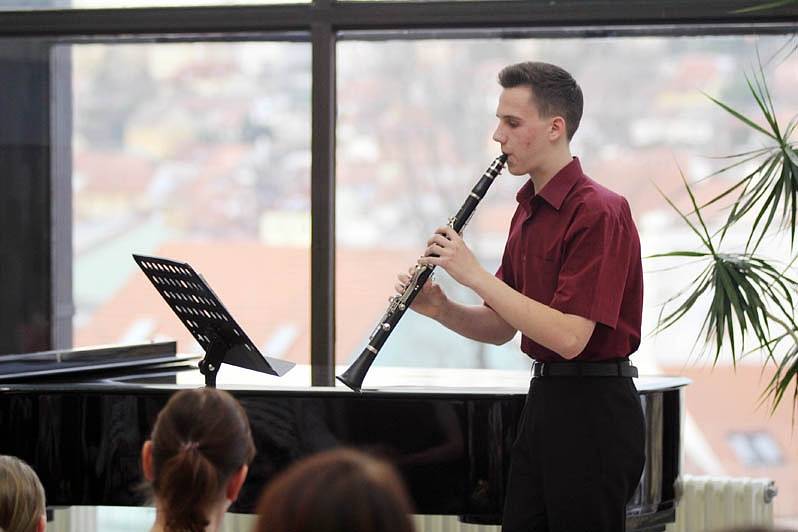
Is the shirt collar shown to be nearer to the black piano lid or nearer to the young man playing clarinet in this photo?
the young man playing clarinet

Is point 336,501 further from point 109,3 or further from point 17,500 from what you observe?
point 109,3

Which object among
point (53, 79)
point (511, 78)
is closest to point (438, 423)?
point (511, 78)

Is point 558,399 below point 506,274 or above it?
below

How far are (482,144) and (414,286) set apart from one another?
1537 millimetres

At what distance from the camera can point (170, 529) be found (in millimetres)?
1741

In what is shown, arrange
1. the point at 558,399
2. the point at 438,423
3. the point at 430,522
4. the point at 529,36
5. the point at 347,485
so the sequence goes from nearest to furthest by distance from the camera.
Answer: the point at 347,485
the point at 558,399
the point at 438,423
the point at 430,522
the point at 529,36

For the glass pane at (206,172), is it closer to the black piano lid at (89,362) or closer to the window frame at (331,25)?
the window frame at (331,25)

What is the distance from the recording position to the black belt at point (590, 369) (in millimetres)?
2613

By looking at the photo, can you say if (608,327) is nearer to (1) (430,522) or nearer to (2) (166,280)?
(2) (166,280)

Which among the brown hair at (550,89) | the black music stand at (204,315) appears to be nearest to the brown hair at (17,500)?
the black music stand at (204,315)

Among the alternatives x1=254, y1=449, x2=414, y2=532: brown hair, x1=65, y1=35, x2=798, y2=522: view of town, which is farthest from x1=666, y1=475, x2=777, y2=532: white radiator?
x1=254, y1=449, x2=414, y2=532: brown hair

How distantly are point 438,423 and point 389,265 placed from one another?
4.47 ft

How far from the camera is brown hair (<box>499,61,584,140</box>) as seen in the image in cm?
270

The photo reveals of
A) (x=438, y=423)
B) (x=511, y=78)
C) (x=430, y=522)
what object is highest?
(x=511, y=78)
